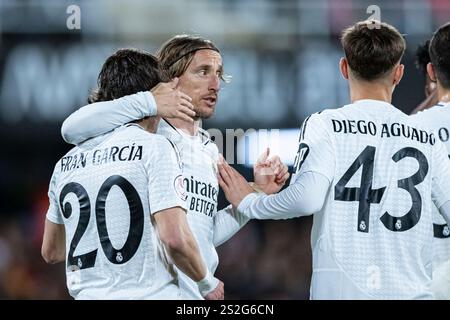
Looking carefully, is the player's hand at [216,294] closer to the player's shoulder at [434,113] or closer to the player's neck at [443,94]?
the player's shoulder at [434,113]

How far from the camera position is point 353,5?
10.6 metres

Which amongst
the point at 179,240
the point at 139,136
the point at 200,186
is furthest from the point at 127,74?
the point at 179,240

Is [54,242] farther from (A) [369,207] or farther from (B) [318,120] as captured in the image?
(A) [369,207]

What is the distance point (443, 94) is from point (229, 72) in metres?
5.82

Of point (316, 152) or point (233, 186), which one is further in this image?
point (233, 186)

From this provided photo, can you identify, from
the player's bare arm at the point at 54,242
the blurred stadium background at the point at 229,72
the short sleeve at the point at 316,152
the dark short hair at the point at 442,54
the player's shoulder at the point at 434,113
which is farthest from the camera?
the blurred stadium background at the point at 229,72

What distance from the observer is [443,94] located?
4746 mm

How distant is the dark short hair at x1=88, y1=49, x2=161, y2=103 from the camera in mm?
4148

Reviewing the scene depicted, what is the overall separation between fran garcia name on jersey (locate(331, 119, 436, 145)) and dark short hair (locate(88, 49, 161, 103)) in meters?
0.90

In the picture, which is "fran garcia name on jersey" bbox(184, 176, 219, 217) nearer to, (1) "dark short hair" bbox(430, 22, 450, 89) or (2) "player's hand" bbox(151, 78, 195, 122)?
(2) "player's hand" bbox(151, 78, 195, 122)

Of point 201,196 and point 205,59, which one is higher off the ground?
point 205,59

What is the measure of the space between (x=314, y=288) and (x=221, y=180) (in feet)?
2.78

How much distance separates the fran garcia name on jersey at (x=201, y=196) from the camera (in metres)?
4.54

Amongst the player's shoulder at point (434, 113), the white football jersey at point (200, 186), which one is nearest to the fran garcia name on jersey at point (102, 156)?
→ the white football jersey at point (200, 186)
